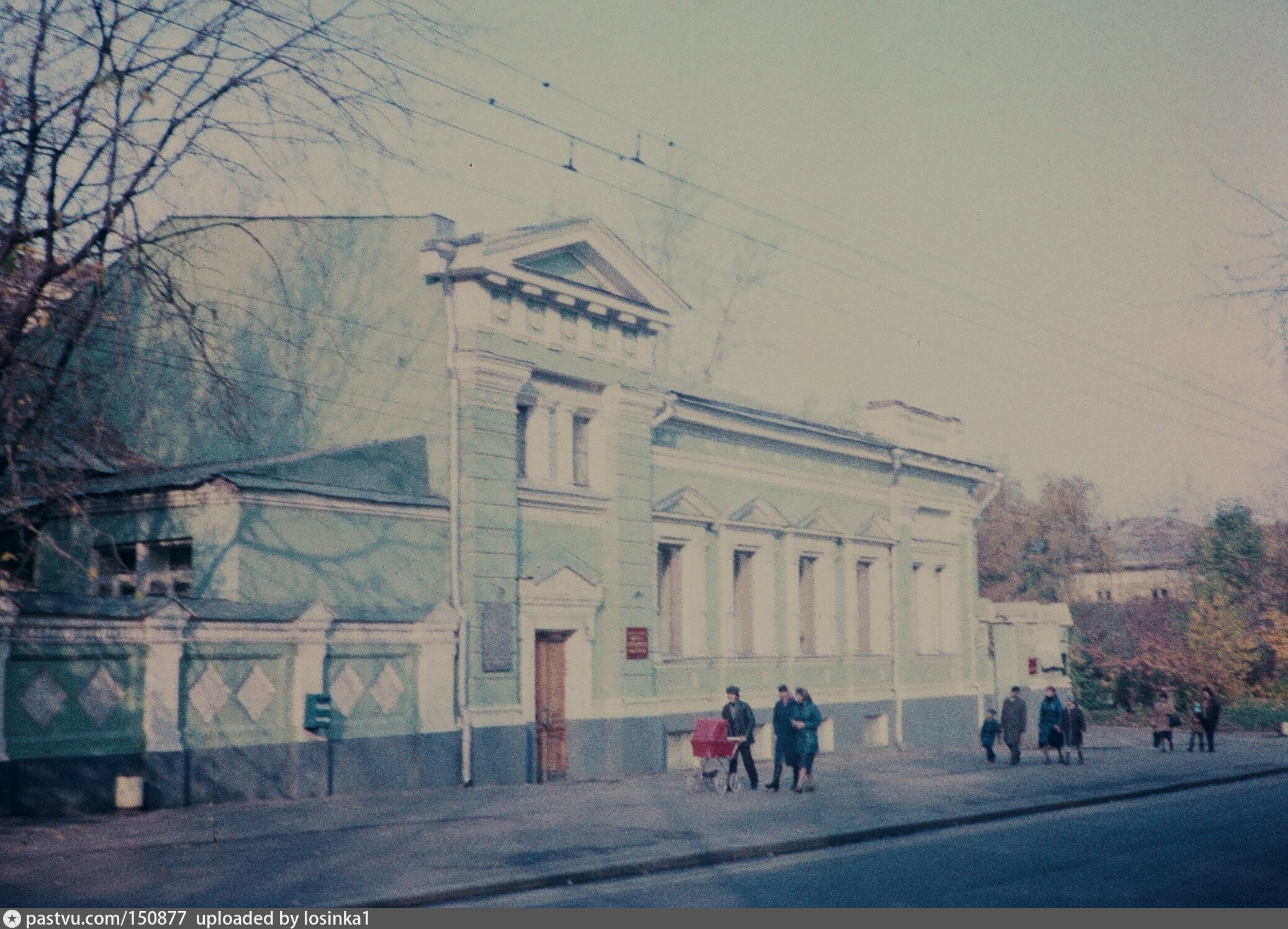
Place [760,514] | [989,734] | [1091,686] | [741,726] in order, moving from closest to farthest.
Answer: [741,726]
[760,514]
[989,734]
[1091,686]

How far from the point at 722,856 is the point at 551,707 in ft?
32.0

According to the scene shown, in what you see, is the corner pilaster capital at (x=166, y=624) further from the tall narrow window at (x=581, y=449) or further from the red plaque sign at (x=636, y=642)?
the red plaque sign at (x=636, y=642)

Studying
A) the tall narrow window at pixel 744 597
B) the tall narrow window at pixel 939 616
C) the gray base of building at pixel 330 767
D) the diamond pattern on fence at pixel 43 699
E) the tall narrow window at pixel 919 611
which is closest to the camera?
the diamond pattern on fence at pixel 43 699

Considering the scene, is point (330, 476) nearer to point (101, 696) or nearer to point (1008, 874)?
point (101, 696)

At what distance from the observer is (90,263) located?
1398 cm

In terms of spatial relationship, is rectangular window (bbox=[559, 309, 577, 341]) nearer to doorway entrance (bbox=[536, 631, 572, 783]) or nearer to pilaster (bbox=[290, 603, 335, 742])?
doorway entrance (bbox=[536, 631, 572, 783])

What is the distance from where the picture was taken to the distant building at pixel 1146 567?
74.2 m

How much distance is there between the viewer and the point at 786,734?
22109mm

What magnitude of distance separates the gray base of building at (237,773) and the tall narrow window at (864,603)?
13394 millimetres

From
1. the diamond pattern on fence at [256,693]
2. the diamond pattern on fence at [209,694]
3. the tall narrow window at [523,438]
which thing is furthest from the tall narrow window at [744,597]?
the diamond pattern on fence at [209,694]

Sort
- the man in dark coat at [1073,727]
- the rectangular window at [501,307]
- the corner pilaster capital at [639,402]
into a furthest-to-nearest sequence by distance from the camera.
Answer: the man in dark coat at [1073,727] < the corner pilaster capital at [639,402] < the rectangular window at [501,307]

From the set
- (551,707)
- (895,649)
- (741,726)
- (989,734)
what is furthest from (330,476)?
(895,649)

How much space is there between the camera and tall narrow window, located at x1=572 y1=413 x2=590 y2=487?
24.7 metres

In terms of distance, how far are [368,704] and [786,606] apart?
1168cm
